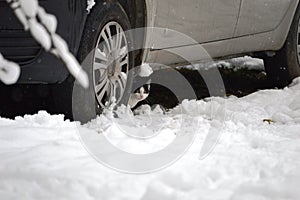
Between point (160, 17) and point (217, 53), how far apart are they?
97cm

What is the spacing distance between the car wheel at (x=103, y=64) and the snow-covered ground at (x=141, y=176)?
7.8 inches

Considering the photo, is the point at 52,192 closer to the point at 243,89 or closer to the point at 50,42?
the point at 50,42

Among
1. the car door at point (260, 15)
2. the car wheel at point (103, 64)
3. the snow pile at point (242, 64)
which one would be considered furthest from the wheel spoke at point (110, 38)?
the snow pile at point (242, 64)

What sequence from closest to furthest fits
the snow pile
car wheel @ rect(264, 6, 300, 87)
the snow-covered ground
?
the snow-covered ground < car wheel @ rect(264, 6, 300, 87) < the snow pile

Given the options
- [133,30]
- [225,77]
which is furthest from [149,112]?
[225,77]

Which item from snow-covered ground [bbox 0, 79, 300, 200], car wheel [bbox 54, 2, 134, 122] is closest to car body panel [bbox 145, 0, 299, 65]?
car wheel [bbox 54, 2, 134, 122]

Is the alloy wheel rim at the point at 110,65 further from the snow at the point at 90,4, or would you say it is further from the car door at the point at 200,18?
the car door at the point at 200,18

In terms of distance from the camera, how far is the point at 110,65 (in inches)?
141

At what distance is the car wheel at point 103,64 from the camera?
3.19 metres

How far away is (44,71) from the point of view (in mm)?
2943

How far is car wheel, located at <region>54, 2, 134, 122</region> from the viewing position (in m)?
3.19

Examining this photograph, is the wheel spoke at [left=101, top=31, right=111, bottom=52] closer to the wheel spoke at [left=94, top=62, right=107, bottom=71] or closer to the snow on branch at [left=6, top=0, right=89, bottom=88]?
the wheel spoke at [left=94, top=62, right=107, bottom=71]

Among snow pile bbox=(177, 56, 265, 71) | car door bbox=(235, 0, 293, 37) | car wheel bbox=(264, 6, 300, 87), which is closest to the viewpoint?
car door bbox=(235, 0, 293, 37)

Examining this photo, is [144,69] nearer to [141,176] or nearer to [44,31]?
[141,176]
